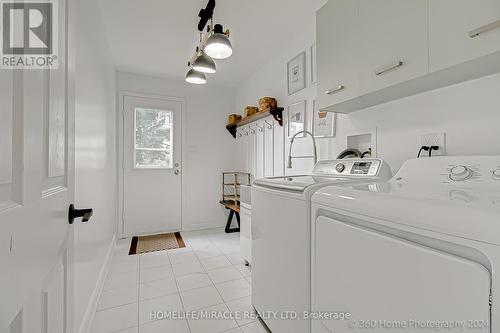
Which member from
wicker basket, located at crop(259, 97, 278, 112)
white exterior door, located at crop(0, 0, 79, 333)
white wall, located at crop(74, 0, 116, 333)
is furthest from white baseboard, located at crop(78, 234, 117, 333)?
wicker basket, located at crop(259, 97, 278, 112)

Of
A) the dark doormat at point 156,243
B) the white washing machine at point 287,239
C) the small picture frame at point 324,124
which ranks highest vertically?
the small picture frame at point 324,124

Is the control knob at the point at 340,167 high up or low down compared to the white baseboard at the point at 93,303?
up

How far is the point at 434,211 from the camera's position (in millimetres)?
614

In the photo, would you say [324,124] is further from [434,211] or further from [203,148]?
[203,148]

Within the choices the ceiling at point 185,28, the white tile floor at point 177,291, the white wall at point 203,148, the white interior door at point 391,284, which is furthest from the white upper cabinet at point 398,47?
the white wall at point 203,148

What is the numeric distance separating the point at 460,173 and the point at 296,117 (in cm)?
156

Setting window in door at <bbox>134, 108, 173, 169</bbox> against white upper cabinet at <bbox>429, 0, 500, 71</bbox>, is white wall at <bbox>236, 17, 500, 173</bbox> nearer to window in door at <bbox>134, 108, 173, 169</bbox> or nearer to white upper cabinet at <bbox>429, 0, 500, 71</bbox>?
white upper cabinet at <bbox>429, 0, 500, 71</bbox>

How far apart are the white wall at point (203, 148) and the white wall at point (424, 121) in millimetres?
1921

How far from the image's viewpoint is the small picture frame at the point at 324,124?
6.37 ft

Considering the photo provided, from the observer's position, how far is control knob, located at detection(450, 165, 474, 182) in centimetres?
97

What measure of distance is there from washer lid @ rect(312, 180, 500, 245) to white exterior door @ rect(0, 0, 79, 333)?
0.90 metres

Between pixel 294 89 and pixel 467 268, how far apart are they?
2.13 meters

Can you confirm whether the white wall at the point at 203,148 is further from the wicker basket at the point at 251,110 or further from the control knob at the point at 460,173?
the control knob at the point at 460,173

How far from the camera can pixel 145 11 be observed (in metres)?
2.01
